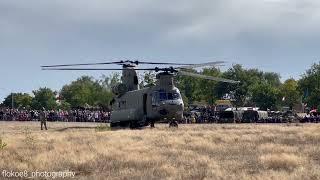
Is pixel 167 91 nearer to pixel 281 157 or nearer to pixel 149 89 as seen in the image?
pixel 149 89

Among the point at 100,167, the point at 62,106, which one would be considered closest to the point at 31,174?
the point at 100,167

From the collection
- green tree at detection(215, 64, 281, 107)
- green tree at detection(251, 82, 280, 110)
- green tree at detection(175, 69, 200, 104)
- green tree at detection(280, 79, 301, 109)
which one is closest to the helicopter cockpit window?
green tree at detection(175, 69, 200, 104)

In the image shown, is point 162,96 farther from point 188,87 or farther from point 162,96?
point 188,87

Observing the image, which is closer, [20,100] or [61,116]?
[61,116]

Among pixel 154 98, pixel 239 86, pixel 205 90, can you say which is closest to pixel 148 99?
pixel 154 98

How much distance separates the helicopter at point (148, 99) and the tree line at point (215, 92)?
68873mm

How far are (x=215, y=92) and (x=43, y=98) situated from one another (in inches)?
1905

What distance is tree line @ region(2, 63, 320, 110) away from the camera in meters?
115

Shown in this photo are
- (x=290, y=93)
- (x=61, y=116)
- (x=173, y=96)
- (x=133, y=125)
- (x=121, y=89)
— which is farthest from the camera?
(x=290, y=93)

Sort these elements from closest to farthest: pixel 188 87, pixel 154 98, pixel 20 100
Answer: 1. pixel 154 98
2. pixel 188 87
3. pixel 20 100

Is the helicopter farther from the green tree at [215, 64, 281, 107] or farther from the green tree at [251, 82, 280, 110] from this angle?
the green tree at [215, 64, 281, 107]

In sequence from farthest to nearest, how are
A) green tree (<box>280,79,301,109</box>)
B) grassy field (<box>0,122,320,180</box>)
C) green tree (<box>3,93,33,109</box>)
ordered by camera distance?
1. green tree (<box>3,93,33,109</box>)
2. green tree (<box>280,79,301,109</box>)
3. grassy field (<box>0,122,320,180</box>)

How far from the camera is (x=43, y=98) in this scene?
151 meters

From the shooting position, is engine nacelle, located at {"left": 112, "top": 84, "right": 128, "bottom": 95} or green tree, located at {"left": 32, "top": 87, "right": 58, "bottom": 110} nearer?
engine nacelle, located at {"left": 112, "top": 84, "right": 128, "bottom": 95}
